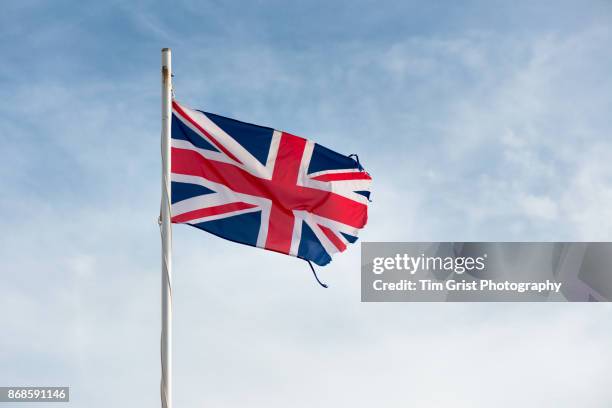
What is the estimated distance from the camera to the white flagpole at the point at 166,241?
12.3m

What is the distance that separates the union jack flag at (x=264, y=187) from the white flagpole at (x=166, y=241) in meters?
0.66

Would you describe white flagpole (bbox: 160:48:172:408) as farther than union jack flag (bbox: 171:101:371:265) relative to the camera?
No

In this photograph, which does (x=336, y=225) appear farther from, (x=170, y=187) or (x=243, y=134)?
(x=170, y=187)

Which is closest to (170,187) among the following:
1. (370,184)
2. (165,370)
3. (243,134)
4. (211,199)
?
(211,199)

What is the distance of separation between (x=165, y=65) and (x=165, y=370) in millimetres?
4699

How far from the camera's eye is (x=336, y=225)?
50.3ft

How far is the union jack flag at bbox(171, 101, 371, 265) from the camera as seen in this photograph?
14.1 m

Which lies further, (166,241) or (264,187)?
(264,187)

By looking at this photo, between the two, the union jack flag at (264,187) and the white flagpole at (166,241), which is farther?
the union jack flag at (264,187)

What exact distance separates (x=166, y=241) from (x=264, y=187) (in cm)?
261

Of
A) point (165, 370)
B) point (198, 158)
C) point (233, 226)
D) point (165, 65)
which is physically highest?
point (165, 65)

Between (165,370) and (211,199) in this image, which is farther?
(211,199)

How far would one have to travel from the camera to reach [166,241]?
12.7 m

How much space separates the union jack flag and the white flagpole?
2.15 feet
